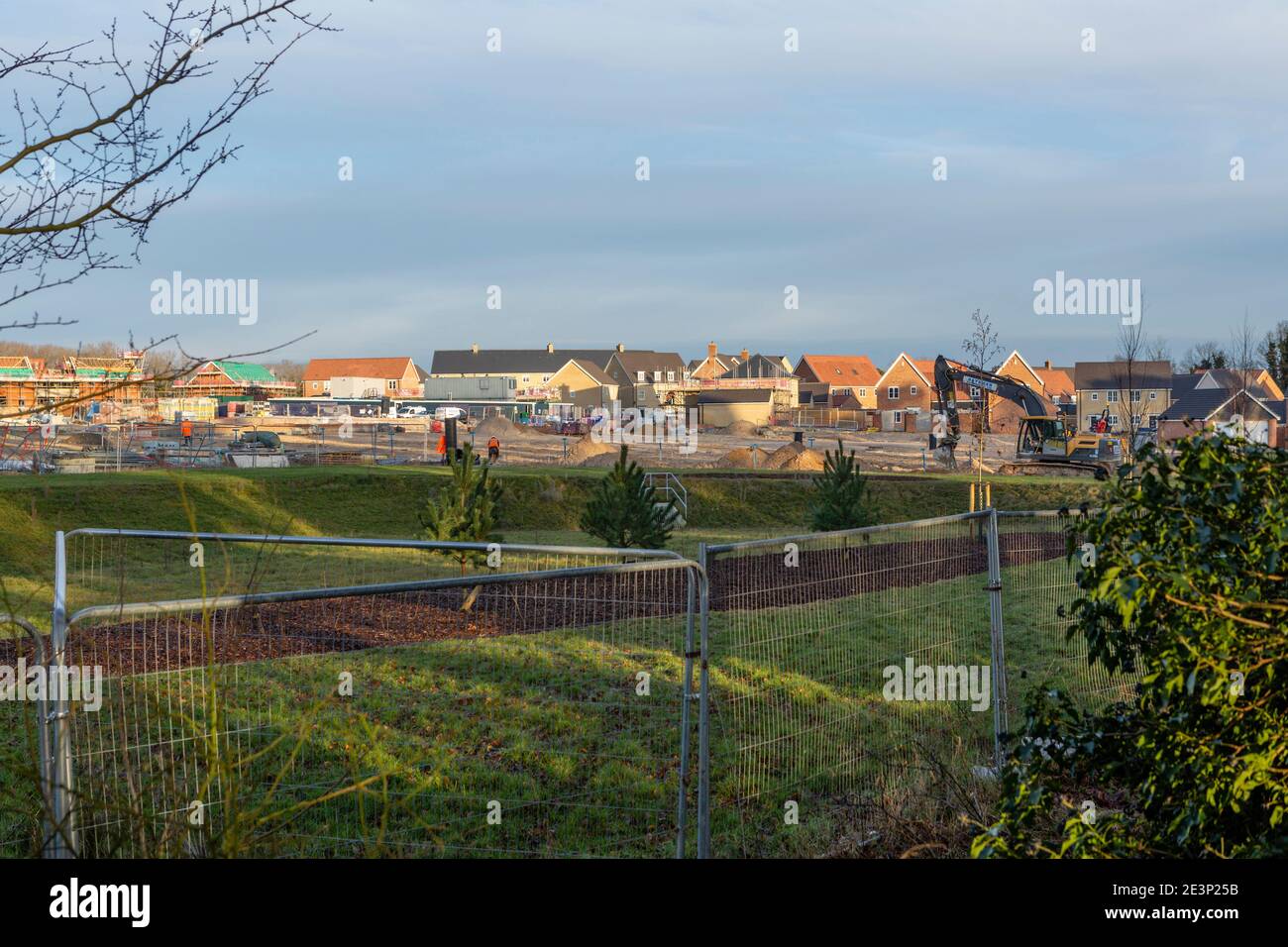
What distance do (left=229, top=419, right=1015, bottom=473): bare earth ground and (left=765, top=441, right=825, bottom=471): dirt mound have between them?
131mm

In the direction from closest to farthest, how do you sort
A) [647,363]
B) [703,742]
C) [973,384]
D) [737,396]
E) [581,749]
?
[703,742]
[581,749]
[973,384]
[737,396]
[647,363]

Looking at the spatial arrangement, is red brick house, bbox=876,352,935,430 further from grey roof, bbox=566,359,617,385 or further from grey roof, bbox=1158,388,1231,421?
grey roof, bbox=1158,388,1231,421

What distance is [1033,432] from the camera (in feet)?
129

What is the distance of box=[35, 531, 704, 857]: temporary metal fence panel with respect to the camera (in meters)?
4.62

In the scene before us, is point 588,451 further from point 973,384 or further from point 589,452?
point 973,384

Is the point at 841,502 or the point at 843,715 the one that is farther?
the point at 841,502

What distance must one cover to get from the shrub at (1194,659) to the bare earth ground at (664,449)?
35578 mm

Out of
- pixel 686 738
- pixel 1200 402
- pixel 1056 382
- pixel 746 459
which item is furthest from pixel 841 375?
pixel 686 738

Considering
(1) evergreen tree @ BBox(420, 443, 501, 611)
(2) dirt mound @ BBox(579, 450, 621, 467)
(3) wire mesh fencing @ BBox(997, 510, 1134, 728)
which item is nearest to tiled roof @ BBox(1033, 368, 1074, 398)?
(2) dirt mound @ BBox(579, 450, 621, 467)

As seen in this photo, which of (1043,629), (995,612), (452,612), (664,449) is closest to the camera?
(995,612)

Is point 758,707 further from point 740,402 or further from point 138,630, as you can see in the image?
point 740,402

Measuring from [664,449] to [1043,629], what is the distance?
1666 inches
